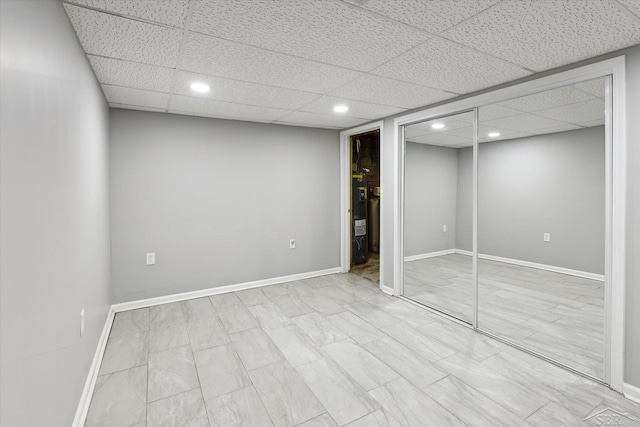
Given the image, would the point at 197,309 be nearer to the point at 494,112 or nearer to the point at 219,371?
the point at 219,371

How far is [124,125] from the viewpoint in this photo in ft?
11.1

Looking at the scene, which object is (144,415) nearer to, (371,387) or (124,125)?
(371,387)

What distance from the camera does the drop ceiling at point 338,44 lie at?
1525 mm

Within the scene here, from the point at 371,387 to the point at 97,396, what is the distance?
70.3 inches

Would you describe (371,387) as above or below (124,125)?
below

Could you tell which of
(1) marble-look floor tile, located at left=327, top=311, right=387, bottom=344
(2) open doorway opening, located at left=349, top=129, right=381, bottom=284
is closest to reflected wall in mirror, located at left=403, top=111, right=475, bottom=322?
(2) open doorway opening, located at left=349, top=129, right=381, bottom=284

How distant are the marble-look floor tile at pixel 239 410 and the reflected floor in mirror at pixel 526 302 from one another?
2220 millimetres

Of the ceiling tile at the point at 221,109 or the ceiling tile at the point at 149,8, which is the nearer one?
the ceiling tile at the point at 149,8

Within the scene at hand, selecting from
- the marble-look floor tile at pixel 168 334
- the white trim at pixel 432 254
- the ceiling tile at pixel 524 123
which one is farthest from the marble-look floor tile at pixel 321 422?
the ceiling tile at pixel 524 123

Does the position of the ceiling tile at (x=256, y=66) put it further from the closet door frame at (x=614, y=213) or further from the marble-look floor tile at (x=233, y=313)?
the marble-look floor tile at (x=233, y=313)

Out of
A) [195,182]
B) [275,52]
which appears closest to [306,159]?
[195,182]

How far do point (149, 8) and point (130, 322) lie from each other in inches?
112

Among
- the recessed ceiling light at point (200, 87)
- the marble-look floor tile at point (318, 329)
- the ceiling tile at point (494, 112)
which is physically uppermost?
the recessed ceiling light at point (200, 87)

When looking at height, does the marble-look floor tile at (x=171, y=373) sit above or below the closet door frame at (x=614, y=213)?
below
